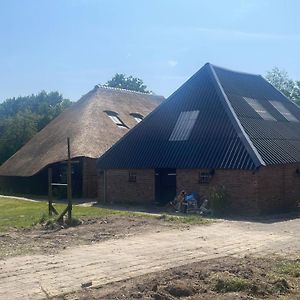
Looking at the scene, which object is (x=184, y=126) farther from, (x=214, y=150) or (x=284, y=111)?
(x=284, y=111)

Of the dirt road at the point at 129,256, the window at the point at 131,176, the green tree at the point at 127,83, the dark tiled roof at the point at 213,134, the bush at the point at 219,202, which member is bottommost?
the dirt road at the point at 129,256

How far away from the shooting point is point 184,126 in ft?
82.5

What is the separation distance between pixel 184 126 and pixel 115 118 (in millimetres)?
15653

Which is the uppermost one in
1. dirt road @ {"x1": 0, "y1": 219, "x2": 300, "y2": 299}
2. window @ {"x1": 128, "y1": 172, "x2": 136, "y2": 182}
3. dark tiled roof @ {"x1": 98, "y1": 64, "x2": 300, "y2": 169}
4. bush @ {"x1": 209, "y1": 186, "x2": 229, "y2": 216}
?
dark tiled roof @ {"x1": 98, "y1": 64, "x2": 300, "y2": 169}

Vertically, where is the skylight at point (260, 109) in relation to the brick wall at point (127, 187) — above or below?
above

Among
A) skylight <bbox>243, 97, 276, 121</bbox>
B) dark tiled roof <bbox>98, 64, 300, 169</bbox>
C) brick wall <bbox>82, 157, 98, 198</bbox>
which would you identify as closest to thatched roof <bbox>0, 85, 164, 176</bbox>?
brick wall <bbox>82, 157, 98, 198</bbox>

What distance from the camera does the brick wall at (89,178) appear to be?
108 ft

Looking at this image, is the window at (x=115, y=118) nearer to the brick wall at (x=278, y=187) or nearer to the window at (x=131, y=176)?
the window at (x=131, y=176)

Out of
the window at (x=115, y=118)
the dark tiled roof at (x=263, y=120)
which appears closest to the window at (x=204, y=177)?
the dark tiled roof at (x=263, y=120)

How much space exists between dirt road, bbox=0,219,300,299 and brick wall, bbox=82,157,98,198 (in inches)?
695

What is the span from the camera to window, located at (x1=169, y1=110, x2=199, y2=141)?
24.7 metres

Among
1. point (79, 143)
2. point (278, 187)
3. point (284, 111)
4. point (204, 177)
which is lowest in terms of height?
point (278, 187)

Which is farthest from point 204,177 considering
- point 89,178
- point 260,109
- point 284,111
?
point 89,178

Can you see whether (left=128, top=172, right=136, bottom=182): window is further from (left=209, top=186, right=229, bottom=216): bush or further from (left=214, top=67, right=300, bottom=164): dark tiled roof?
(left=214, top=67, right=300, bottom=164): dark tiled roof
